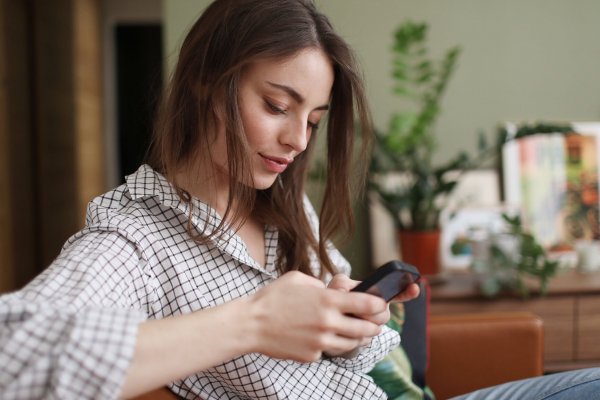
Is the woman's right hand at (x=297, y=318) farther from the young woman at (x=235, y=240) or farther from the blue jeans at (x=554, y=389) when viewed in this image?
the blue jeans at (x=554, y=389)

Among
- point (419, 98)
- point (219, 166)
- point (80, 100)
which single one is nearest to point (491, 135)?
point (419, 98)

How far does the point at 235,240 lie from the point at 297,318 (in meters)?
0.39

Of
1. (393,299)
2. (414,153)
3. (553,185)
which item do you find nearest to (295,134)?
(393,299)

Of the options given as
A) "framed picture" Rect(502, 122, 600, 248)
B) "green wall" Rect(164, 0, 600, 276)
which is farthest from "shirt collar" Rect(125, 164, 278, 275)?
"framed picture" Rect(502, 122, 600, 248)

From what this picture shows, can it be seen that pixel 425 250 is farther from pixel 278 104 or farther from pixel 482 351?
pixel 278 104

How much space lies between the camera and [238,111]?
3.39 feet

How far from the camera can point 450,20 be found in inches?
109

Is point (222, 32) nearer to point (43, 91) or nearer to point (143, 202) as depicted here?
point (143, 202)

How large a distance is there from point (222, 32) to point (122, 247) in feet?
1.34

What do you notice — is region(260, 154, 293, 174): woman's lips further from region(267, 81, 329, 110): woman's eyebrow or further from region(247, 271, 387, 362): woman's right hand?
region(247, 271, 387, 362): woman's right hand

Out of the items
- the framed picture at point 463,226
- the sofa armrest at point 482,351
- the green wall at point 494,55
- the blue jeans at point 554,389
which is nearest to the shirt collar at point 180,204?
the blue jeans at point 554,389

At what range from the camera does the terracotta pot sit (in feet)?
7.75

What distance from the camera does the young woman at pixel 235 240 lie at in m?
0.70

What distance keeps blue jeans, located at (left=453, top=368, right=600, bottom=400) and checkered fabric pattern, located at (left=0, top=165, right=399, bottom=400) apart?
211 millimetres
